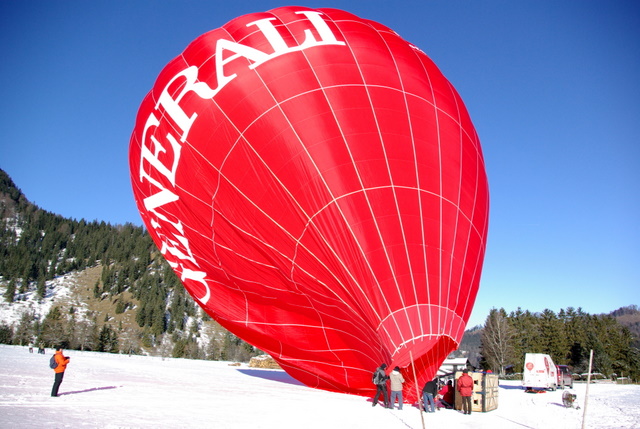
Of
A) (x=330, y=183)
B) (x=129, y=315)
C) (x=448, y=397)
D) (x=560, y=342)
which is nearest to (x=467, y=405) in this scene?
(x=448, y=397)

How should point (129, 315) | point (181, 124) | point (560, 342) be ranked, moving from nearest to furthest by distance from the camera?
point (181, 124) < point (560, 342) < point (129, 315)

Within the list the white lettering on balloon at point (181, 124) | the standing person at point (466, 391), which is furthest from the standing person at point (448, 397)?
the white lettering on balloon at point (181, 124)

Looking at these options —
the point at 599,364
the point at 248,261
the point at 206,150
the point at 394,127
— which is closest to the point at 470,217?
the point at 394,127

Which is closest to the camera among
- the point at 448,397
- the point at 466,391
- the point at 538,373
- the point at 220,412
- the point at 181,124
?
the point at 220,412

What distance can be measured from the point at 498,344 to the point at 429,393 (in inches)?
1693

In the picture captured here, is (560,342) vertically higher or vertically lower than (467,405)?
higher

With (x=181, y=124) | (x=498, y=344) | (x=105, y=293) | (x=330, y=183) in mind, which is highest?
(x=105, y=293)

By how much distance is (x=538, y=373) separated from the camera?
20969 millimetres

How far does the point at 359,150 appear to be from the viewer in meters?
8.54

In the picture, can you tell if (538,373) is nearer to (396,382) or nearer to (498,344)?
(396,382)

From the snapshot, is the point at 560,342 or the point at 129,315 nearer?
the point at 560,342

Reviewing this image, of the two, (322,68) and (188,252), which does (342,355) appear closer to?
(188,252)

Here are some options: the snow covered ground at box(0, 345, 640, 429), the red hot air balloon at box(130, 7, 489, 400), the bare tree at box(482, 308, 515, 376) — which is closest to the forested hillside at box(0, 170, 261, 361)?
the bare tree at box(482, 308, 515, 376)

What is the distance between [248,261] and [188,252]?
7.61 feet
